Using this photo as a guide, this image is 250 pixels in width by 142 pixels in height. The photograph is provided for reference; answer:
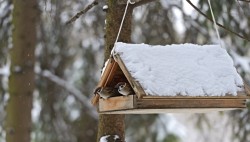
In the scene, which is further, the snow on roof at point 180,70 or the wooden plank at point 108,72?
the wooden plank at point 108,72

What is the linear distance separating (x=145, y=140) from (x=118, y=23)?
3554 millimetres

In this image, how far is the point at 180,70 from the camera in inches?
80.2

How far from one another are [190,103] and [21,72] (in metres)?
2.16

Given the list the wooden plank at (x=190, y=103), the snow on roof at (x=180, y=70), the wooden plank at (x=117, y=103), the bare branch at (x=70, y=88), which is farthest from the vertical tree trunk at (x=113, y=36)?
the bare branch at (x=70, y=88)

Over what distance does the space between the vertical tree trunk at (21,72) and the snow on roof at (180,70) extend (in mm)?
1982

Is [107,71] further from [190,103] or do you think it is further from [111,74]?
[190,103]

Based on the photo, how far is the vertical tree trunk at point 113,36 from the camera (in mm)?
2434

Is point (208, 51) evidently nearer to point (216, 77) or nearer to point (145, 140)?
point (216, 77)

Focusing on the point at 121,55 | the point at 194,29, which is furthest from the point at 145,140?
the point at 121,55

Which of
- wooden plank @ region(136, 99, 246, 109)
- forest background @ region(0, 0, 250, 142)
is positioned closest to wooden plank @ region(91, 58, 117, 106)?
wooden plank @ region(136, 99, 246, 109)

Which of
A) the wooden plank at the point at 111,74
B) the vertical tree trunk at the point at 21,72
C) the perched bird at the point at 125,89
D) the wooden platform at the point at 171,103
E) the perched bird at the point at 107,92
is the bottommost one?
the wooden platform at the point at 171,103

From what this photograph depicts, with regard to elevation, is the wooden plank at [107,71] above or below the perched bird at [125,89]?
above

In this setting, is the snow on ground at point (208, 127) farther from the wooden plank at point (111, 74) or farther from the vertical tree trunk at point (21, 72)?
the wooden plank at point (111, 74)

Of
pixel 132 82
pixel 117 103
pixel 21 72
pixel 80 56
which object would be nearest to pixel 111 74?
pixel 117 103
